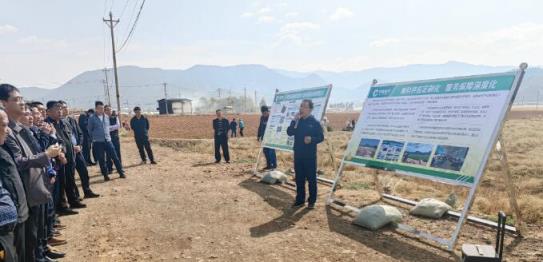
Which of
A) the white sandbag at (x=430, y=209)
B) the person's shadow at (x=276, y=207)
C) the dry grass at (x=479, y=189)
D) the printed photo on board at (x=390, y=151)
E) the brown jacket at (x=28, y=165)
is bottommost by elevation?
the dry grass at (x=479, y=189)

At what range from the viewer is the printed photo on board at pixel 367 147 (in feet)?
20.6

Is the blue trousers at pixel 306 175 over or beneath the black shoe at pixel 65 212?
over

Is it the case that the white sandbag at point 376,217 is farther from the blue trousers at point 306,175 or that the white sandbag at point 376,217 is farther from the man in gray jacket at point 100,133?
the man in gray jacket at point 100,133

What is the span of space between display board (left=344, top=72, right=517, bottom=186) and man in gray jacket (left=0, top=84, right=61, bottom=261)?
4530 mm

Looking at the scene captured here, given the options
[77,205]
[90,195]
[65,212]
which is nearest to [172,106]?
[90,195]

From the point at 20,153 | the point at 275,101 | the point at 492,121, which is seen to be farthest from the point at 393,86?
the point at 20,153

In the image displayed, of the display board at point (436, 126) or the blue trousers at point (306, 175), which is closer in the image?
the display board at point (436, 126)

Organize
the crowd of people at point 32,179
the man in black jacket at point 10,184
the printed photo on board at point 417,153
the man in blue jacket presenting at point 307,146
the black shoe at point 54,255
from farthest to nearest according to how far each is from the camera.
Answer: the man in blue jacket presenting at point 307,146, the printed photo on board at point 417,153, the black shoe at point 54,255, the crowd of people at point 32,179, the man in black jacket at point 10,184

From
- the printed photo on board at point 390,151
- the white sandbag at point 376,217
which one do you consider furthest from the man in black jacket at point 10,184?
the printed photo on board at point 390,151

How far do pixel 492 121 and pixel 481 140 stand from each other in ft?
0.84

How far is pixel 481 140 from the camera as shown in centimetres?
464

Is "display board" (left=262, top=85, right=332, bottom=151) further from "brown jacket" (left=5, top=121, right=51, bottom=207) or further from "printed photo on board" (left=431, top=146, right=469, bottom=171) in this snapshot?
"brown jacket" (left=5, top=121, right=51, bottom=207)

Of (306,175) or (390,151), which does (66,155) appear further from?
(390,151)

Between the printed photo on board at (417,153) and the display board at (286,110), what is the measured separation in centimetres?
267
